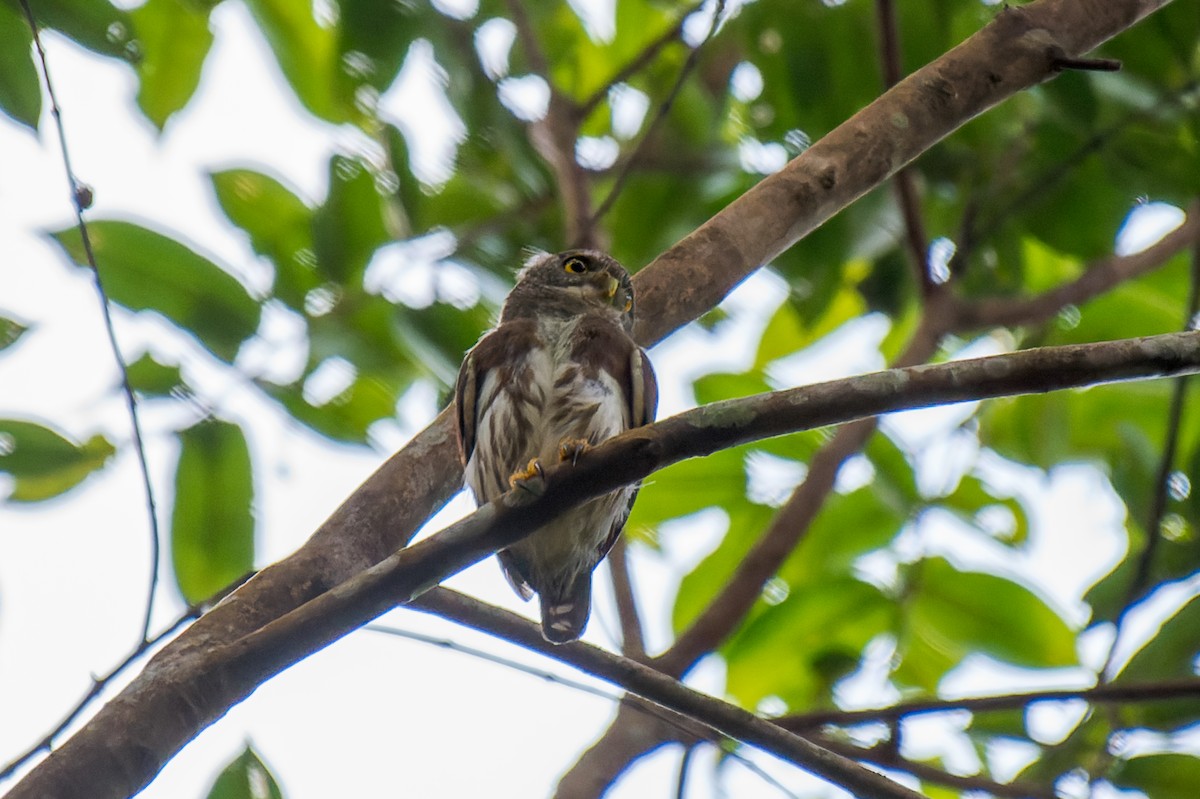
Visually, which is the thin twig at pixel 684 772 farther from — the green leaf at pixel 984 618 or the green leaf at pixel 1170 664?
the green leaf at pixel 984 618

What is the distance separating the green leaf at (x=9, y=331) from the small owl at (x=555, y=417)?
38.0 inches

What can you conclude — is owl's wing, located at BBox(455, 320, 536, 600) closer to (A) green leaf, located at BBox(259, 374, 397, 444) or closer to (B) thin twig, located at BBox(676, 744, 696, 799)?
(A) green leaf, located at BBox(259, 374, 397, 444)

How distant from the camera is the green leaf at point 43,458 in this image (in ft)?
9.04

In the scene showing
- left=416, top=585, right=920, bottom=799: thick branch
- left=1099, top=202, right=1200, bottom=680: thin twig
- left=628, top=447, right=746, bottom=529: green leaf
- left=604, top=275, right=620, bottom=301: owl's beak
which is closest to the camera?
left=416, top=585, right=920, bottom=799: thick branch

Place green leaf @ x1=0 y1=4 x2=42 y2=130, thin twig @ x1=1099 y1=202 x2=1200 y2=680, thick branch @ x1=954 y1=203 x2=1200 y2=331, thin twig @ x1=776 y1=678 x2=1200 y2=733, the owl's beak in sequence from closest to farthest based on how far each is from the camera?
thin twig @ x1=776 y1=678 x2=1200 y2=733 < green leaf @ x1=0 y1=4 x2=42 y2=130 < thin twig @ x1=1099 y1=202 x2=1200 y2=680 < the owl's beak < thick branch @ x1=954 y1=203 x2=1200 y2=331

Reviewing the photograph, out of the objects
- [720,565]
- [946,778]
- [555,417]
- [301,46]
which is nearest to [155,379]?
[555,417]

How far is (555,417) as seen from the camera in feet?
10.6

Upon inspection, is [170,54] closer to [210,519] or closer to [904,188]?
[210,519]

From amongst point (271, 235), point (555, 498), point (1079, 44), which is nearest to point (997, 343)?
Answer: point (1079, 44)

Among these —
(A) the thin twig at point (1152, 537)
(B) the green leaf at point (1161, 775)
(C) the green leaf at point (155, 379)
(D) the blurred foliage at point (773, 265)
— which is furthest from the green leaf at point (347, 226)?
(B) the green leaf at point (1161, 775)

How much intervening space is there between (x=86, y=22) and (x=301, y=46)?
1.16 metres

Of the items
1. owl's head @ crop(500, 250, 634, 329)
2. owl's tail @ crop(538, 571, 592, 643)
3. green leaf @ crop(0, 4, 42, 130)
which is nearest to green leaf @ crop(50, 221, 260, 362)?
green leaf @ crop(0, 4, 42, 130)

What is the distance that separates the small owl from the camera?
3188mm

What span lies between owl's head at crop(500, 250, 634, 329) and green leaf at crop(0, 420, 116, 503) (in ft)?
3.88
